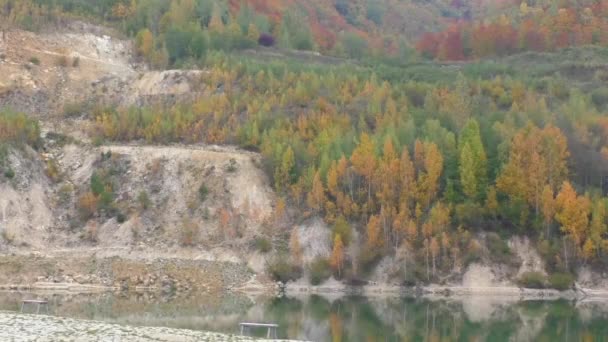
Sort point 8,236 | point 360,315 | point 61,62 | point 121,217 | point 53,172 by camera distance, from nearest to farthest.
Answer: point 360,315, point 8,236, point 121,217, point 53,172, point 61,62

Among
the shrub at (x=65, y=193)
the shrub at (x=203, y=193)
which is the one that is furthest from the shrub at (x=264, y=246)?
the shrub at (x=65, y=193)

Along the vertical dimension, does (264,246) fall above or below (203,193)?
below

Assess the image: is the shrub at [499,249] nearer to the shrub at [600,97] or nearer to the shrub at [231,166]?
the shrub at [231,166]

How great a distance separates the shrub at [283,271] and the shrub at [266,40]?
5344 cm

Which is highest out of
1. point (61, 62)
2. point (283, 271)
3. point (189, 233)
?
point (61, 62)

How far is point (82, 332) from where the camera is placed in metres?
37.8

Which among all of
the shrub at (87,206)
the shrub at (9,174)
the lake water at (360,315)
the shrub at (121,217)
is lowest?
the lake water at (360,315)

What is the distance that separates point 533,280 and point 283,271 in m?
18.5

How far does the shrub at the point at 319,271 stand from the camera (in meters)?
69.8

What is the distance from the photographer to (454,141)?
77.8 metres

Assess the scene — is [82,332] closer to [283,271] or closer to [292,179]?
[283,271]

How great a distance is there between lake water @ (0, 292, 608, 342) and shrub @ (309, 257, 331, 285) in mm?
4622

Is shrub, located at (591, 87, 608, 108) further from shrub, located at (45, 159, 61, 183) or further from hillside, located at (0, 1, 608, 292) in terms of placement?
shrub, located at (45, 159, 61, 183)

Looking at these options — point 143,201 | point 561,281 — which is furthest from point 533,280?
point 143,201
